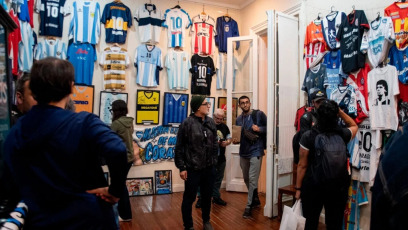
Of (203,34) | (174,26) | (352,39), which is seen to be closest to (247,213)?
(352,39)

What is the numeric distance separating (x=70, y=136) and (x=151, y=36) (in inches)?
182

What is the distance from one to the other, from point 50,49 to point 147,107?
1928 mm

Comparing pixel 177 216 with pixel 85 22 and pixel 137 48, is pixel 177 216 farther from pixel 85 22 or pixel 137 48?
pixel 85 22

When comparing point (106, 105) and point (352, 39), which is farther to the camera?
point (106, 105)

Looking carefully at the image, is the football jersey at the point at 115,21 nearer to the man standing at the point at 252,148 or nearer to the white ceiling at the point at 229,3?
the white ceiling at the point at 229,3

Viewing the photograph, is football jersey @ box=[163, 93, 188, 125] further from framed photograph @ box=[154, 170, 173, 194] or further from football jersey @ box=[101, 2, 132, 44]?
football jersey @ box=[101, 2, 132, 44]

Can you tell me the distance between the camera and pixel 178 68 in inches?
222

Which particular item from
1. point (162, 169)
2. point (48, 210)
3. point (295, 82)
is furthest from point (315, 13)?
point (48, 210)

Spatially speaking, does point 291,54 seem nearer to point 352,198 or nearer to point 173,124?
point 352,198

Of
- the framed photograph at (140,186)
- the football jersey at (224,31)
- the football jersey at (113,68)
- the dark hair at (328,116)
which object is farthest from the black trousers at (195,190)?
the football jersey at (224,31)

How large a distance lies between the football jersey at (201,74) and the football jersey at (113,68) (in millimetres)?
1380

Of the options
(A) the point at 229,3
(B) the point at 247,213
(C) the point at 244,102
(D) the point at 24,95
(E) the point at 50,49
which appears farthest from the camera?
(A) the point at 229,3

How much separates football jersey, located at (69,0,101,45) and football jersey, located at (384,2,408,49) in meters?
4.51

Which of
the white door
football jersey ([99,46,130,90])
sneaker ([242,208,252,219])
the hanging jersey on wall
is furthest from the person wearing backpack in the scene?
the hanging jersey on wall
